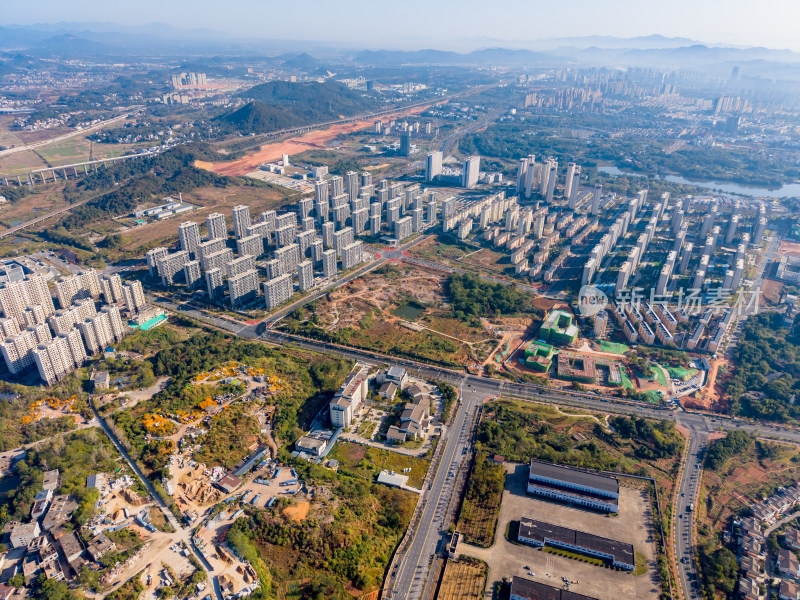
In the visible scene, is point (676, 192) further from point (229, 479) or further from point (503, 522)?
point (229, 479)

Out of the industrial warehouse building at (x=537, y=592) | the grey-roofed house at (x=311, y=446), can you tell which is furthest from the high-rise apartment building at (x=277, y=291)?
the industrial warehouse building at (x=537, y=592)

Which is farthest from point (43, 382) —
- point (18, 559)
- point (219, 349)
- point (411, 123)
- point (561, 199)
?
point (411, 123)

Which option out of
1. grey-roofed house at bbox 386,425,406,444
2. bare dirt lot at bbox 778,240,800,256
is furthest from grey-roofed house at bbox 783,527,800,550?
bare dirt lot at bbox 778,240,800,256

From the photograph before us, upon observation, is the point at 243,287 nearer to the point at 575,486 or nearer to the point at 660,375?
the point at 575,486

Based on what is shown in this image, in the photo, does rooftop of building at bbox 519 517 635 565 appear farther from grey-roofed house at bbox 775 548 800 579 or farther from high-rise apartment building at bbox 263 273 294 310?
high-rise apartment building at bbox 263 273 294 310

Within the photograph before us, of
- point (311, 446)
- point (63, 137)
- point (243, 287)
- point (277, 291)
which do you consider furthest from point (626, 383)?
point (63, 137)
